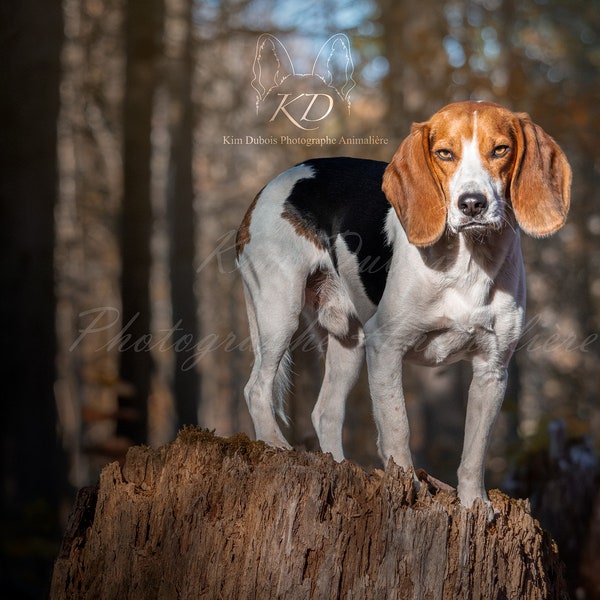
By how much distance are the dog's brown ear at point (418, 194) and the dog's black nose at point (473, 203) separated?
22 cm

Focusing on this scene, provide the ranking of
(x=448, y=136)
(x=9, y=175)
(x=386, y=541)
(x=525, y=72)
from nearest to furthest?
(x=386, y=541), (x=448, y=136), (x=9, y=175), (x=525, y=72)

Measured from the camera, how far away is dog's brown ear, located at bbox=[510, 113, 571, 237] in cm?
370

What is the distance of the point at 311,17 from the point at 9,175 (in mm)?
4877

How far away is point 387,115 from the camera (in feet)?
42.3

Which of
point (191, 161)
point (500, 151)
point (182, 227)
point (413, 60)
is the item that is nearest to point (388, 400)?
point (500, 151)

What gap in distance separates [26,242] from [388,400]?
17.3ft

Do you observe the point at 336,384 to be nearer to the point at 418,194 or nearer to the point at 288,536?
the point at 418,194

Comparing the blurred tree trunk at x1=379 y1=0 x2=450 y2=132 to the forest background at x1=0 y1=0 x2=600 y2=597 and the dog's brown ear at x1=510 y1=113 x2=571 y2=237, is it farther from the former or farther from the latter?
the dog's brown ear at x1=510 y1=113 x2=571 y2=237

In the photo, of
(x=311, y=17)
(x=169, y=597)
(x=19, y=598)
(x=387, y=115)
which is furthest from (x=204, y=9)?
(x=169, y=597)

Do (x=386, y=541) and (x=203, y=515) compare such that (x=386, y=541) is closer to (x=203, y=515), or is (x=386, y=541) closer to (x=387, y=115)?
(x=203, y=515)

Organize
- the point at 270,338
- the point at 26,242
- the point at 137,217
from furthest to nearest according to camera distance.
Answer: the point at 137,217, the point at 26,242, the point at 270,338

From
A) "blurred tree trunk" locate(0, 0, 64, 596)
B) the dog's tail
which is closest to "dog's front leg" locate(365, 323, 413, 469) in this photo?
the dog's tail

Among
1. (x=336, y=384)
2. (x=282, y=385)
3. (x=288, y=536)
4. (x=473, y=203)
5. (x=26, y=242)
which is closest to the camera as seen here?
(x=288, y=536)

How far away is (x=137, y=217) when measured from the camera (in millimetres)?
10523
